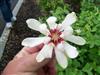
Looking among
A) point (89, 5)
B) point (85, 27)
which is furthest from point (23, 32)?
point (85, 27)

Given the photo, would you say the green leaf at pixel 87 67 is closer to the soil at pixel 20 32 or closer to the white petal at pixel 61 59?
the white petal at pixel 61 59

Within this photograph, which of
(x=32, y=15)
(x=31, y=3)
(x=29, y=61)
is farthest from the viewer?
(x=31, y=3)

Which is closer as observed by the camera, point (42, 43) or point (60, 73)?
point (42, 43)

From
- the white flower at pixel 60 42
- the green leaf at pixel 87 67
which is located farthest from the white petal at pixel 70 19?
the green leaf at pixel 87 67

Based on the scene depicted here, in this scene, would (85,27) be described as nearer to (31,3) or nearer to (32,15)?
(32,15)

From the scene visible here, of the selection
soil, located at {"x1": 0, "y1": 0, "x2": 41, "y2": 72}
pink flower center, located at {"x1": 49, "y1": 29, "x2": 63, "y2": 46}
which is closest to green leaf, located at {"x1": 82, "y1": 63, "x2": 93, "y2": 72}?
pink flower center, located at {"x1": 49, "y1": 29, "x2": 63, "y2": 46}

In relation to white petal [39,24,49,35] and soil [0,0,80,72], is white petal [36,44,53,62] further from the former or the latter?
soil [0,0,80,72]
